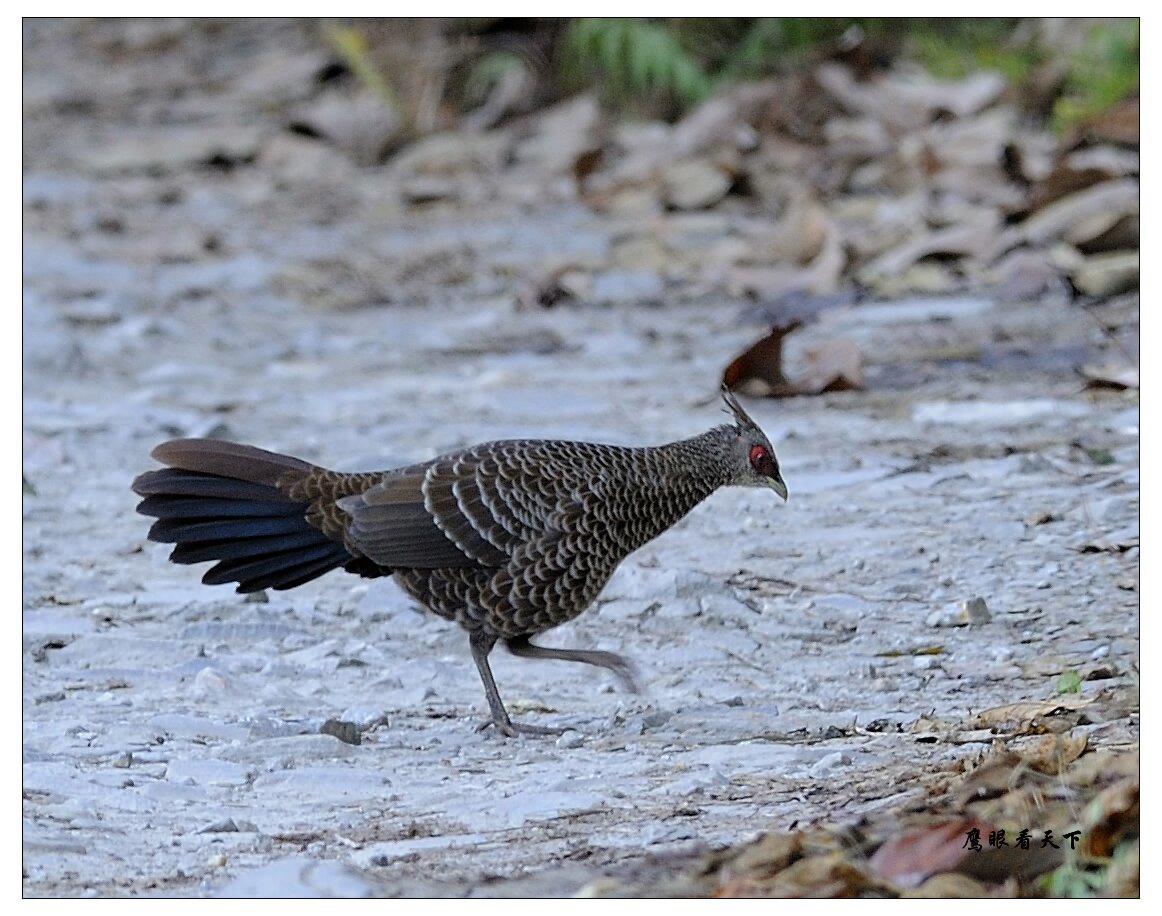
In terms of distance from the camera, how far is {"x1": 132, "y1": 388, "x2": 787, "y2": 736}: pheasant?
4.53 meters

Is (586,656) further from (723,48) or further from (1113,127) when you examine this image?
(723,48)

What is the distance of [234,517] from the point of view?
4.61m

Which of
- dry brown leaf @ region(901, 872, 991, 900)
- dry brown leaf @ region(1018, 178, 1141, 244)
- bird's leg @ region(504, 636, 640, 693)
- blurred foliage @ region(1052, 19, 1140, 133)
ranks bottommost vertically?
dry brown leaf @ region(901, 872, 991, 900)

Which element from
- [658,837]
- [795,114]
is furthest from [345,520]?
[795,114]

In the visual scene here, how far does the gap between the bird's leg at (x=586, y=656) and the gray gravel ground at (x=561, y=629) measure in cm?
7

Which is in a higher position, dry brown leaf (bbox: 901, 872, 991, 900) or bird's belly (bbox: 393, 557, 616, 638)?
bird's belly (bbox: 393, 557, 616, 638)

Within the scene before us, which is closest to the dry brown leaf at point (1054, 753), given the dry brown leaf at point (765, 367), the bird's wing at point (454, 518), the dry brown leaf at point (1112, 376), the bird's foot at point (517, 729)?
the bird's foot at point (517, 729)

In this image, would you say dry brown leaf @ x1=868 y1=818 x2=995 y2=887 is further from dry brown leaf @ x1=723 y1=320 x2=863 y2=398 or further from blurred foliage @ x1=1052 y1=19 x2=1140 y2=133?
blurred foliage @ x1=1052 y1=19 x2=1140 y2=133

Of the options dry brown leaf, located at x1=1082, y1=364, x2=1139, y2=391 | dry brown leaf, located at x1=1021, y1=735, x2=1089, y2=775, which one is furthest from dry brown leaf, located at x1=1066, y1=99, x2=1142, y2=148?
dry brown leaf, located at x1=1021, y1=735, x2=1089, y2=775

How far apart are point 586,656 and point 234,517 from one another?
1.01 m

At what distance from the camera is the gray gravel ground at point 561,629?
3422 mm

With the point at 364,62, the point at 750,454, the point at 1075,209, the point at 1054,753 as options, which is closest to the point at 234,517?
the point at 750,454

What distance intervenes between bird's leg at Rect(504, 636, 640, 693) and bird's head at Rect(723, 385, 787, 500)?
0.71 meters

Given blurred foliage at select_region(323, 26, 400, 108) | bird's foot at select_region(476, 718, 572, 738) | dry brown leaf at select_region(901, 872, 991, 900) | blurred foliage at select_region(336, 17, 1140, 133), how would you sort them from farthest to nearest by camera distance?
1. blurred foliage at select_region(323, 26, 400, 108)
2. blurred foliage at select_region(336, 17, 1140, 133)
3. bird's foot at select_region(476, 718, 572, 738)
4. dry brown leaf at select_region(901, 872, 991, 900)
